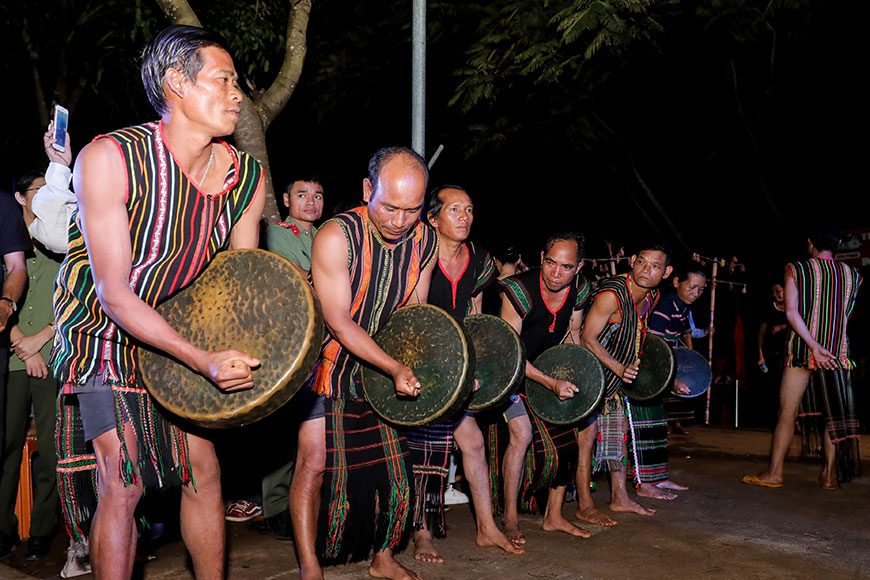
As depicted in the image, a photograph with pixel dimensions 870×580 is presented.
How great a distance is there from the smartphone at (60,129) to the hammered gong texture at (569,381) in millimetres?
2846

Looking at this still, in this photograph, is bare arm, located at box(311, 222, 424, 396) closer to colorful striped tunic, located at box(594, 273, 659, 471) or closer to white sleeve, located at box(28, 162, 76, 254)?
white sleeve, located at box(28, 162, 76, 254)

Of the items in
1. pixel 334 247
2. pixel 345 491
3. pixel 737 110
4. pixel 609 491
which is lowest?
pixel 609 491

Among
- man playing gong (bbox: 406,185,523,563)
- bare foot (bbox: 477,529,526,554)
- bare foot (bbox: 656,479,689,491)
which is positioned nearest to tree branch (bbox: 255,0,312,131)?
man playing gong (bbox: 406,185,523,563)

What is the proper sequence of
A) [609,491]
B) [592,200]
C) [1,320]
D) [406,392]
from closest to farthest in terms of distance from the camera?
[406,392]
[1,320]
[609,491]
[592,200]

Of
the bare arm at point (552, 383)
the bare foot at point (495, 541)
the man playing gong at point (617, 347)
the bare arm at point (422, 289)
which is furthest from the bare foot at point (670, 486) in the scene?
the bare arm at point (422, 289)

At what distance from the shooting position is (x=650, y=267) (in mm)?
5434

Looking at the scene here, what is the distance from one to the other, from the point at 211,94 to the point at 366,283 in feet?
3.90

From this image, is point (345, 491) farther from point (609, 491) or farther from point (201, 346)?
point (609, 491)

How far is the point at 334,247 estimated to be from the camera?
3.38 metres

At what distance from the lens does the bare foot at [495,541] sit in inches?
171

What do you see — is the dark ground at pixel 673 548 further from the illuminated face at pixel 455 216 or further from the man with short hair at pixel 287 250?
the illuminated face at pixel 455 216

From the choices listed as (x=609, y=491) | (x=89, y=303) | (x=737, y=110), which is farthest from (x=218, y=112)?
(x=737, y=110)

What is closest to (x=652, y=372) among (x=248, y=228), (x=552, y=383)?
(x=552, y=383)

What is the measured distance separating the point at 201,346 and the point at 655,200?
10.2 metres
